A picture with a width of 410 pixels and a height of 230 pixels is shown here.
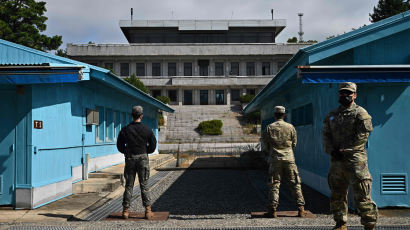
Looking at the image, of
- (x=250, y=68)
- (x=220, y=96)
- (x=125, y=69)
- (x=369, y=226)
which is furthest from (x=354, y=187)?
(x=125, y=69)

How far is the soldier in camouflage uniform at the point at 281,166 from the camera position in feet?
22.4

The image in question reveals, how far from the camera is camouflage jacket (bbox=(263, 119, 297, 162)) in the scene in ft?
A: 22.6

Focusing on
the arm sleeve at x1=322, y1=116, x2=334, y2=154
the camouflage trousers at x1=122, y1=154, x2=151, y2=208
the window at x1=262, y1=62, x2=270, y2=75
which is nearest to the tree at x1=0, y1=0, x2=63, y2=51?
the window at x1=262, y1=62, x2=270, y2=75

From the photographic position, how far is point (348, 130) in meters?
5.27

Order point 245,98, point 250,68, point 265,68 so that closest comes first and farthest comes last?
point 245,98
point 250,68
point 265,68

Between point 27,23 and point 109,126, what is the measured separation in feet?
86.4

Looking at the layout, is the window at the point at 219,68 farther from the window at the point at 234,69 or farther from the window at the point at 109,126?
the window at the point at 109,126

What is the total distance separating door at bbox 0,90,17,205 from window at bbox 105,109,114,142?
598cm

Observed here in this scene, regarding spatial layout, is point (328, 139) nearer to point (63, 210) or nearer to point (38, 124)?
point (63, 210)

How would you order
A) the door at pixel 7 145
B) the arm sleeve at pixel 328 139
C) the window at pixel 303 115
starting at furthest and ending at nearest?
the window at pixel 303 115 → the door at pixel 7 145 → the arm sleeve at pixel 328 139

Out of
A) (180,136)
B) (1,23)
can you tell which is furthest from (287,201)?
(1,23)

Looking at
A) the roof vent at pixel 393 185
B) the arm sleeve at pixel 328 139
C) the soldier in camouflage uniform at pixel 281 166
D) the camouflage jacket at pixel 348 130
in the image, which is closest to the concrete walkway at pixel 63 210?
the soldier in camouflage uniform at pixel 281 166

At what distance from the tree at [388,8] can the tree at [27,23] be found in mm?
36799

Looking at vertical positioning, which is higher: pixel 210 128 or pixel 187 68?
pixel 187 68
